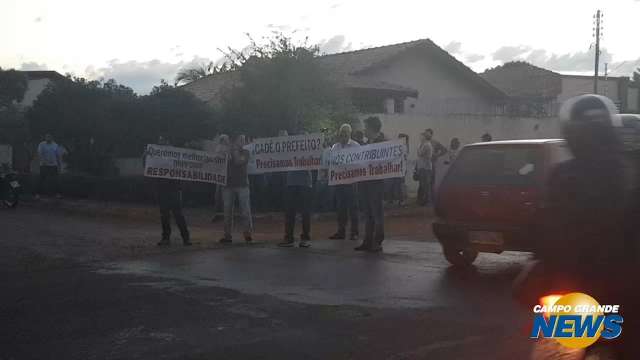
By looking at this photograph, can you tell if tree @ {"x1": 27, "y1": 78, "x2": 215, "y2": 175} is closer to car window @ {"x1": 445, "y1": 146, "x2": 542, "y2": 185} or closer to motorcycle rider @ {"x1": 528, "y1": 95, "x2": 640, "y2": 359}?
car window @ {"x1": 445, "y1": 146, "x2": 542, "y2": 185}

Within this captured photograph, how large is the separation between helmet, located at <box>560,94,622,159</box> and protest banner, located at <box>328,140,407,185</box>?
7.84 m

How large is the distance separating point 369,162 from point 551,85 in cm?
4021

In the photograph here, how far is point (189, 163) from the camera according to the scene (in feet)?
43.9

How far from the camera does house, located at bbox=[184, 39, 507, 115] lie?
31031 millimetres

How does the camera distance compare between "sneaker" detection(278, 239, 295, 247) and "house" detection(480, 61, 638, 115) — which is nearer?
"sneaker" detection(278, 239, 295, 247)

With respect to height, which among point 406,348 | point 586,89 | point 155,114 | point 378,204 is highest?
Answer: point 586,89

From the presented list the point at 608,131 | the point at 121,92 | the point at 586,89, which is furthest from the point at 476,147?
the point at 586,89

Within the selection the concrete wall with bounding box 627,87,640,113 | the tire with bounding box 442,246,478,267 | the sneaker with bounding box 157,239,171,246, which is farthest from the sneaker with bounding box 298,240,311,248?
the concrete wall with bounding box 627,87,640,113

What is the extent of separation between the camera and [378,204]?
1162cm

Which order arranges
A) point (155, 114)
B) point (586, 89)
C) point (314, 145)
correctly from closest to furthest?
point (314, 145)
point (155, 114)
point (586, 89)

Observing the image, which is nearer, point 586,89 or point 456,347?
point 456,347

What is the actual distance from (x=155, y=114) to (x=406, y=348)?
18.2 metres

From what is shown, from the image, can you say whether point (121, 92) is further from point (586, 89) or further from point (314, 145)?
point (586, 89)

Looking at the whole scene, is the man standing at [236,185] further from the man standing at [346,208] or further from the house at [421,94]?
the house at [421,94]
